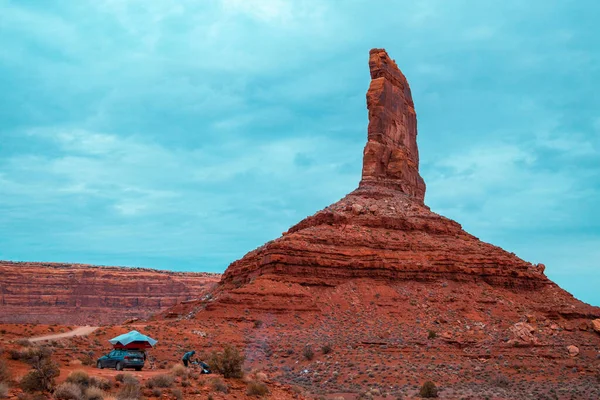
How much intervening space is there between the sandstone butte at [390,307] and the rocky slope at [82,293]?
40.9m

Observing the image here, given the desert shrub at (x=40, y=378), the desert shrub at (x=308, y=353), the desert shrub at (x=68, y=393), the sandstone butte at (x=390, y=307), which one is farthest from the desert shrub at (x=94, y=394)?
the desert shrub at (x=308, y=353)

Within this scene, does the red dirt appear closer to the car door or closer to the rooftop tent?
the rooftop tent

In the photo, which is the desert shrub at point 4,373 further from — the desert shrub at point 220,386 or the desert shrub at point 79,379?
the desert shrub at point 220,386

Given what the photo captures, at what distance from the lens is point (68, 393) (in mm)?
15641

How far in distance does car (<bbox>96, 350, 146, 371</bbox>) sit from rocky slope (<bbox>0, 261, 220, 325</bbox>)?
223ft

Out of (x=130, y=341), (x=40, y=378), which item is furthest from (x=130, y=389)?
(x=130, y=341)

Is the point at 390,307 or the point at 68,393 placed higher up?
the point at 390,307

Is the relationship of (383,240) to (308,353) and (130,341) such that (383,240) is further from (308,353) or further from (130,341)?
(130,341)

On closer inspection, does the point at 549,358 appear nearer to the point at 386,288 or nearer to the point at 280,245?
the point at 386,288

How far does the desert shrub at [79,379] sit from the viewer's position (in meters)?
16.8

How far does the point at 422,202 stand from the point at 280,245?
22.0m

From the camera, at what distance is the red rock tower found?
61375 millimetres

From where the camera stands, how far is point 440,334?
4344cm

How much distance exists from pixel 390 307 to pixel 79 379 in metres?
32.5
